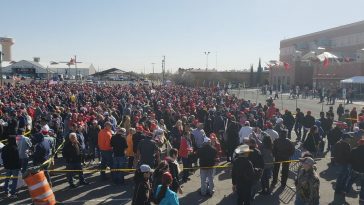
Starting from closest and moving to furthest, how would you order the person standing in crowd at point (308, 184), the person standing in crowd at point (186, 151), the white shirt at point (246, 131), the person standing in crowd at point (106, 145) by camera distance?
the person standing in crowd at point (308, 184), the person standing in crowd at point (106, 145), the person standing in crowd at point (186, 151), the white shirt at point (246, 131)

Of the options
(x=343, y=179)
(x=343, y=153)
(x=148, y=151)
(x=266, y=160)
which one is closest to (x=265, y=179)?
(x=266, y=160)

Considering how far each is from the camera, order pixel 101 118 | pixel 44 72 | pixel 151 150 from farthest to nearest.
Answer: pixel 44 72 < pixel 101 118 < pixel 151 150

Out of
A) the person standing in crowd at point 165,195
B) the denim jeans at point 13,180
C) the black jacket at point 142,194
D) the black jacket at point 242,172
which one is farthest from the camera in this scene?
the denim jeans at point 13,180

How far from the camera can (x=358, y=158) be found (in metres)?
9.35

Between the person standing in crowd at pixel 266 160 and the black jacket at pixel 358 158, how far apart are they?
6.25 ft

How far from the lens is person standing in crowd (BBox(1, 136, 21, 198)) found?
9.41m

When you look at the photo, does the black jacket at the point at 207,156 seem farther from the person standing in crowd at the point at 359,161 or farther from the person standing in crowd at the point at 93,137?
the person standing in crowd at the point at 93,137

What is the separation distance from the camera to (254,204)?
9289 mm

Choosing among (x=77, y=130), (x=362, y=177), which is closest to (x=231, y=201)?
(x=362, y=177)

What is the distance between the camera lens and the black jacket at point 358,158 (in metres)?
9.32

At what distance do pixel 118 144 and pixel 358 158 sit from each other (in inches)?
236

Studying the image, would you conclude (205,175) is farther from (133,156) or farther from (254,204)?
(133,156)

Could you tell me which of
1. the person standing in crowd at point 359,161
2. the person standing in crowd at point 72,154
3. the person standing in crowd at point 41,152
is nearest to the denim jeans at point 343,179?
the person standing in crowd at point 359,161

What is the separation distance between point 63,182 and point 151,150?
2.80 meters
